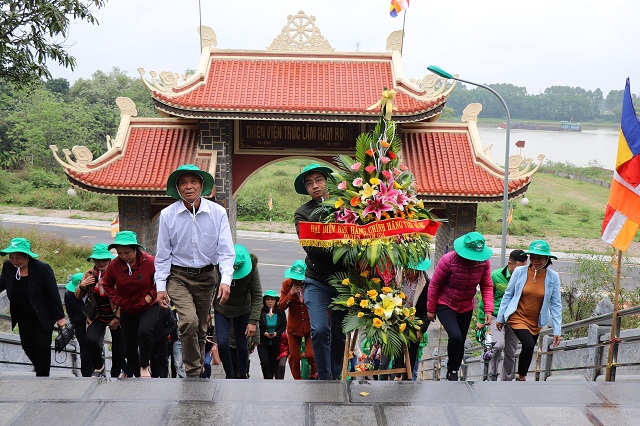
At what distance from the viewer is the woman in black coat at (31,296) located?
5.38 metres

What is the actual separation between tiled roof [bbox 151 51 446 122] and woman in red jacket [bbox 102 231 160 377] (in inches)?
351

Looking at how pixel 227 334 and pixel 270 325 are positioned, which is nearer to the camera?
pixel 227 334

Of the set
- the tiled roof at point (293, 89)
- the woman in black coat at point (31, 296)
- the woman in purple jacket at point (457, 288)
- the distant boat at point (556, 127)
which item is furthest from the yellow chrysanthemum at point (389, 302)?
the distant boat at point (556, 127)

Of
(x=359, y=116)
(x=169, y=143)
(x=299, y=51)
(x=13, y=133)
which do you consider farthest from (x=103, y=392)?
(x=13, y=133)

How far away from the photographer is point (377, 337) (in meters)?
4.59

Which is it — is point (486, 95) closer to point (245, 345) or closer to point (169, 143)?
point (169, 143)

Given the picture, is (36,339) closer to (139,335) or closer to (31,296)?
(31,296)

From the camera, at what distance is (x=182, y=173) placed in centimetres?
475

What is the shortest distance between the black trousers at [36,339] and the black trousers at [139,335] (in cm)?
77

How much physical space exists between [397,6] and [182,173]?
12.0 metres

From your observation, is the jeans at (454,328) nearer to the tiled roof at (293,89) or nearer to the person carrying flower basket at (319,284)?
the person carrying flower basket at (319,284)

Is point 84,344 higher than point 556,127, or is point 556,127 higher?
point 556,127

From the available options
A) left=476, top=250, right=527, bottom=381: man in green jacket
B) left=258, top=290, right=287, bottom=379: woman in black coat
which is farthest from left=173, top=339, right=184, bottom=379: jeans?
left=476, top=250, right=527, bottom=381: man in green jacket

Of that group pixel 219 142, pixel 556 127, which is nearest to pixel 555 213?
pixel 219 142
